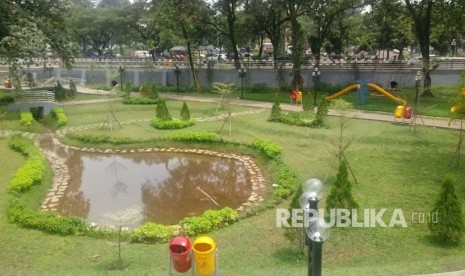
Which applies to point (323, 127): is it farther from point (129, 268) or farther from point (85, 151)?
point (129, 268)

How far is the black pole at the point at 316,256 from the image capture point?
12.7 ft

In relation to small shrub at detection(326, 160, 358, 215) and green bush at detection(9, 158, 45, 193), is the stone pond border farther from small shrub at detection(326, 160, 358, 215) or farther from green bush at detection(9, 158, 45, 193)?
small shrub at detection(326, 160, 358, 215)

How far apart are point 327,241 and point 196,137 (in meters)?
8.30

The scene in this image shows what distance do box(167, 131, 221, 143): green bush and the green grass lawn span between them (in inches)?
97.2

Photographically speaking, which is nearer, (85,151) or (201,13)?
(85,151)

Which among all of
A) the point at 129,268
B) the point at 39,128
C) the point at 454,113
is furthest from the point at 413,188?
the point at 39,128

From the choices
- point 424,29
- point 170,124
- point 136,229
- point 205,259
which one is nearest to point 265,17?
point 424,29

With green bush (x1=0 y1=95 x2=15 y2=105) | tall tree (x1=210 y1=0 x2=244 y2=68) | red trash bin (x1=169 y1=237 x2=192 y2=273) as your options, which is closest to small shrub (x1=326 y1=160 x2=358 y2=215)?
red trash bin (x1=169 y1=237 x2=192 y2=273)

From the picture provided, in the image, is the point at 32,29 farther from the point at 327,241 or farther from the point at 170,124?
the point at 327,241

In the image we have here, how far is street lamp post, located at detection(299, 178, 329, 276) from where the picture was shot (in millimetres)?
3811

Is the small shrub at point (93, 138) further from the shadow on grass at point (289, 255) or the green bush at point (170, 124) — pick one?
the shadow on grass at point (289, 255)

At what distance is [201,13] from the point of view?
29.7 metres

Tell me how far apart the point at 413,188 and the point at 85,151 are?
10.2 meters

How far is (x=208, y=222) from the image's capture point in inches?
316
